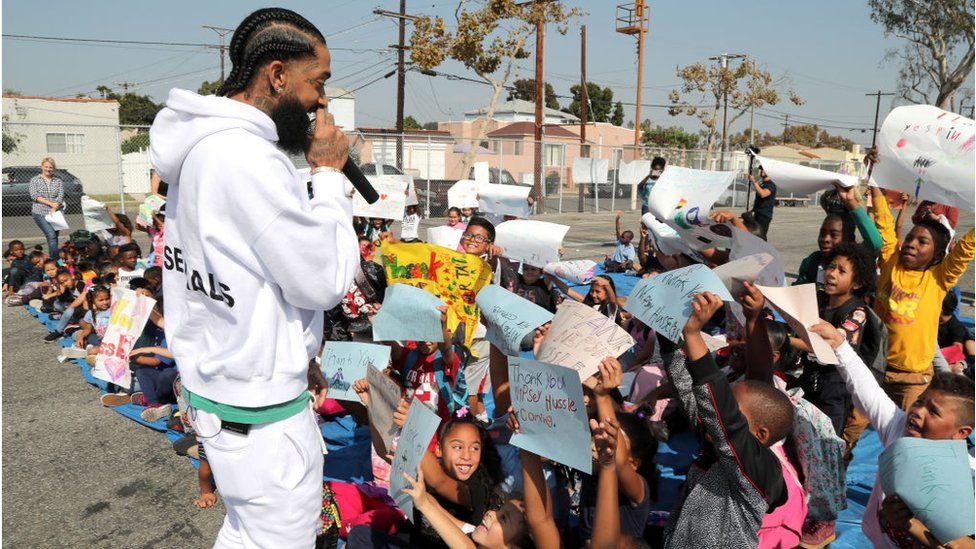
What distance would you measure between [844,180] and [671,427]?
206 centimetres

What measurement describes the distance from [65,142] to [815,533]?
27.3 meters

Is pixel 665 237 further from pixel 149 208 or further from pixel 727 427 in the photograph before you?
pixel 149 208

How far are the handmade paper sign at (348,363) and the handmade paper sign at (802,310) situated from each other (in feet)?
6.05

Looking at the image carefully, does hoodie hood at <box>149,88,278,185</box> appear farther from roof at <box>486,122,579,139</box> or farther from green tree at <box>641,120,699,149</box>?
green tree at <box>641,120,699,149</box>

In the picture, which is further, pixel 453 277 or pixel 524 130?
pixel 524 130

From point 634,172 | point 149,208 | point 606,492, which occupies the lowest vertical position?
point 606,492

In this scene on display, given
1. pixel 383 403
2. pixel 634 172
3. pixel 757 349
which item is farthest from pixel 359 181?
pixel 634 172

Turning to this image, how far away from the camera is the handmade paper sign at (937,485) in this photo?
70.8 inches

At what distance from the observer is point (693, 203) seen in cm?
329

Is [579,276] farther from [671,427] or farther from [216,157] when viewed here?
[216,157]

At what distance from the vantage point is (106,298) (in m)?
6.77

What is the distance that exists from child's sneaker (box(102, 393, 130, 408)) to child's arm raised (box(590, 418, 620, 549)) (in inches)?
173

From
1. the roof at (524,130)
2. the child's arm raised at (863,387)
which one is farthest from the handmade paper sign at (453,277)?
the roof at (524,130)

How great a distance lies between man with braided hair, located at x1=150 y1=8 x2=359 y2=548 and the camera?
168 centimetres
